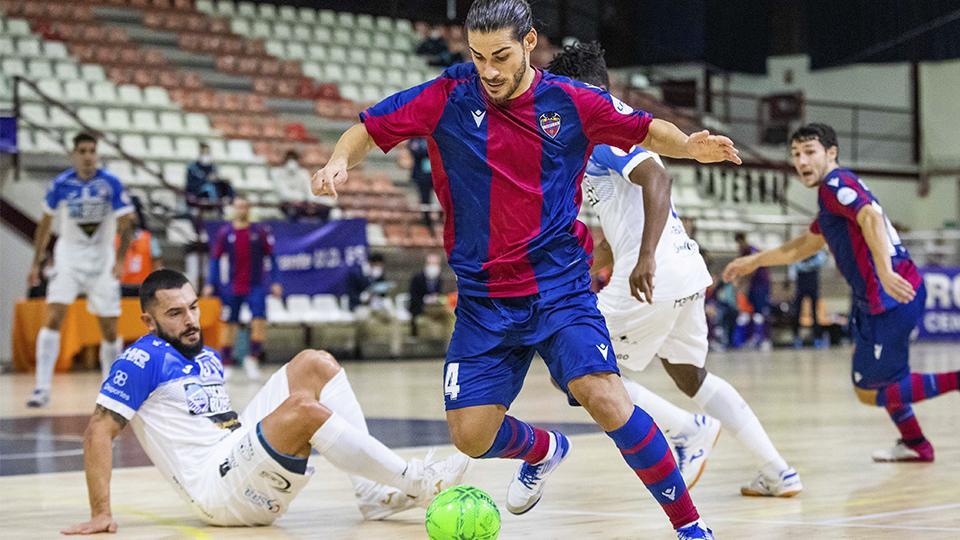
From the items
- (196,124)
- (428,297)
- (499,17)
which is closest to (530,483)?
(499,17)

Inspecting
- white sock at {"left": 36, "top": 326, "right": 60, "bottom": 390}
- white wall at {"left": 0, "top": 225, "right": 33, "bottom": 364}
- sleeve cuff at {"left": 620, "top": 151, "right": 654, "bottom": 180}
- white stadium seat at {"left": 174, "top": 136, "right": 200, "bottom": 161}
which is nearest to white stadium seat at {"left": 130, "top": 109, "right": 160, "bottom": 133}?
white stadium seat at {"left": 174, "top": 136, "right": 200, "bottom": 161}

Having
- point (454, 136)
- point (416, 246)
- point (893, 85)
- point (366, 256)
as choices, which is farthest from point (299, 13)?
point (454, 136)

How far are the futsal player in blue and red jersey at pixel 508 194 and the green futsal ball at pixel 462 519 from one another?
0.71 ft

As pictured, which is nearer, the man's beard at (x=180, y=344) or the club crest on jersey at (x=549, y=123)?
the club crest on jersey at (x=549, y=123)

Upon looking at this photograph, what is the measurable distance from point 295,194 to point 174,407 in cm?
1514

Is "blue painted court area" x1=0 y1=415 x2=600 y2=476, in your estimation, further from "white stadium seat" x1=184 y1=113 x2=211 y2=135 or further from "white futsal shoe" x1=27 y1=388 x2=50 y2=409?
"white stadium seat" x1=184 y1=113 x2=211 y2=135

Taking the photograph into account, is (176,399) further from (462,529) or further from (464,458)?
(462,529)

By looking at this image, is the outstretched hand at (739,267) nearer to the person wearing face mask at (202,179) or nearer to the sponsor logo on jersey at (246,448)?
the sponsor logo on jersey at (246,448)

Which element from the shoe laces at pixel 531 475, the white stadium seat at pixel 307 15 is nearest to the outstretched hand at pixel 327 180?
the shoe laces at pixel 531 475

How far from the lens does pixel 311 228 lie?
62.8 feet

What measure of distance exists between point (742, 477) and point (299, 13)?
70.8ft

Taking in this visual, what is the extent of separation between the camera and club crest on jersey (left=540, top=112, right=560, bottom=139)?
4.75 metres

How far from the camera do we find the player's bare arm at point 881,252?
22.8ft

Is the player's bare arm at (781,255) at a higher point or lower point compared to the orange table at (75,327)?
higher
